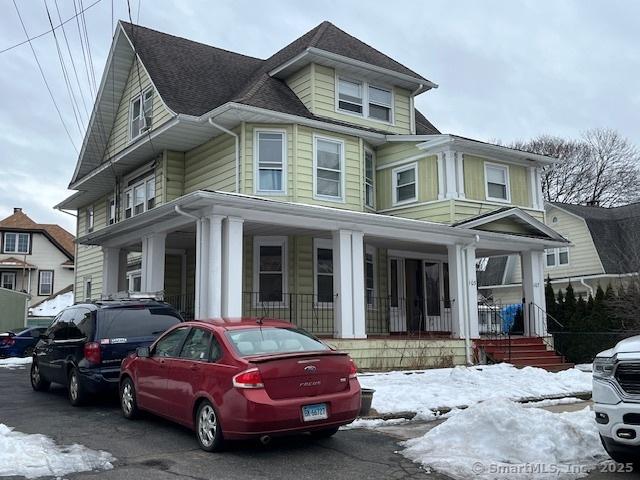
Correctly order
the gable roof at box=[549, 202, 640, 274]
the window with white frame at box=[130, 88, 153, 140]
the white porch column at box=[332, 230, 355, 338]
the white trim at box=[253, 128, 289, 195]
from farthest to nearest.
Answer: the gable roof at box=[549, 202, 640, 274] → the window with white frame at box=[130, 88, 153, 140] → the white trim at box=[253, 128, 289, 195] → the white porch column at box=[332, 230, 355, 338]

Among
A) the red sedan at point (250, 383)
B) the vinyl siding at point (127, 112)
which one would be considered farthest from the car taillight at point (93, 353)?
the vinyl siding at point (127, 112)

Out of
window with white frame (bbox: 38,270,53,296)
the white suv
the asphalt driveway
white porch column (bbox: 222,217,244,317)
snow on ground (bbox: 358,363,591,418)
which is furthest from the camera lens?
window with white frame (bbox: 38,270,53,296)

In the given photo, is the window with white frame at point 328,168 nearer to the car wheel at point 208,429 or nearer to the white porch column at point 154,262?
the white porch column at point 154,262

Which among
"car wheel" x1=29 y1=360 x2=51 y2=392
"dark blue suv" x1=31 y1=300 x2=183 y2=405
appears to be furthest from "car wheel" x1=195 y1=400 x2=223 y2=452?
"car wheel" x1=29 y1=360 x2=51 y2=392

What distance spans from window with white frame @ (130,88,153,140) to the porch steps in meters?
11.2

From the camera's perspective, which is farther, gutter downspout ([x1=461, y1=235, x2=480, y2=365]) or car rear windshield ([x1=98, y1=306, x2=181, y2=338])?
gutter downspout ([x1=461, y1=235, x2=480, y2=365])

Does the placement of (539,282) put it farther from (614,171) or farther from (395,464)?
(614,171)

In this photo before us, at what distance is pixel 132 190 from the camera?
20359mm

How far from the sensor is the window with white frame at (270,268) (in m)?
16.7

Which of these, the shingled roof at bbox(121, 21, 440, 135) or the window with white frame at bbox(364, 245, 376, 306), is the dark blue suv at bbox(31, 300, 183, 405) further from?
the window with white frame at bbox(364, 245, 376, 306)

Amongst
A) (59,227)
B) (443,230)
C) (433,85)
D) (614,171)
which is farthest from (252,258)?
(59,227)

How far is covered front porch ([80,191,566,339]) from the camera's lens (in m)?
13.1

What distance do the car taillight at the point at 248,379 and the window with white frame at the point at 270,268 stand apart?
1001 centimetres

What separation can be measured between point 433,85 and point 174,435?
48.9 feet
